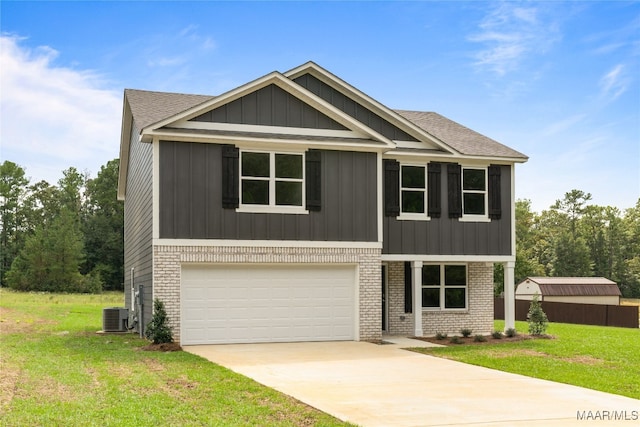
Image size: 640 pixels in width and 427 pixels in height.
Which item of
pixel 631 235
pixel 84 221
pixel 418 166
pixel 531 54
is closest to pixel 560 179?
pixel 631 235

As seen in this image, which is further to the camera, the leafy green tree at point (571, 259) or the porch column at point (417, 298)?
the leafy green tree at point (571, 259)

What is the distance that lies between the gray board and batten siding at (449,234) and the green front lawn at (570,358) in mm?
3034

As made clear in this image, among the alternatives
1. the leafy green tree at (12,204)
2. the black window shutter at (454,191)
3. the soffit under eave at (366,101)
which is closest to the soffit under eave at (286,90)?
the soffit under eave at (366,101)

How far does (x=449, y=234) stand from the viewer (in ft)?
73.9

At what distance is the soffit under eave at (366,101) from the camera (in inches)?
859

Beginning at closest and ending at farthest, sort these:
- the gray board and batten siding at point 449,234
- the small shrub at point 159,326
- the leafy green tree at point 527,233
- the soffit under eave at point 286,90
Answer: the small shrub at point 159,326 → the soffit under eave at point 286,90 → the gray board and batten siding at point 449,234 → the leafy green tree at point 527,233

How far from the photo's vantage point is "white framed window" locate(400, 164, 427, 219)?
22.2 meters

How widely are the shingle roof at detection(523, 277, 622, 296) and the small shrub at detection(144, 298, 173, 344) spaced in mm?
27088

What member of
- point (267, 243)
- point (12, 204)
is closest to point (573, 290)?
point (267, 243)

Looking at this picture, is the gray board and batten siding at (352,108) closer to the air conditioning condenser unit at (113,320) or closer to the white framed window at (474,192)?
the white framed window at (474,192)

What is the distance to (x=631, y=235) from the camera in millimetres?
78250

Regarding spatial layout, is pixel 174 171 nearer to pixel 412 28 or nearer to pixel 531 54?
pixel 412 28

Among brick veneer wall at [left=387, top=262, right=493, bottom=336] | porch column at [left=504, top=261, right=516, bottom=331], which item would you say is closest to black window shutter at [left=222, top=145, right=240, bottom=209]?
brick veneer wall at [left=387, top=262, right=493, bottom=336]

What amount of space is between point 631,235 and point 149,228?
6864cm
